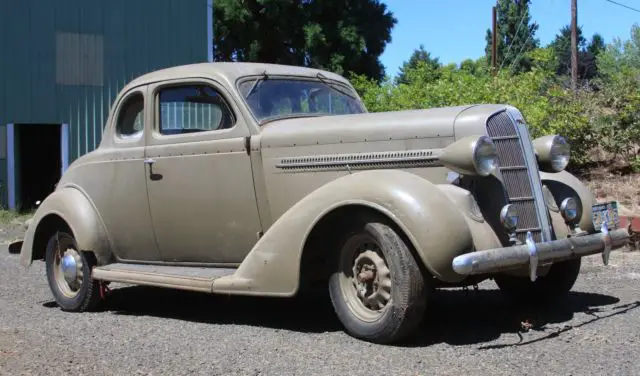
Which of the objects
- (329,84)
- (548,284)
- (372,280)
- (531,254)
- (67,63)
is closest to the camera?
(531,254)

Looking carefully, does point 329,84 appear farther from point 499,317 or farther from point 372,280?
point 499,317

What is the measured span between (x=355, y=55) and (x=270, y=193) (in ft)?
79.4

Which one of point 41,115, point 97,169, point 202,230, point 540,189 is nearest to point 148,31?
point 41,115

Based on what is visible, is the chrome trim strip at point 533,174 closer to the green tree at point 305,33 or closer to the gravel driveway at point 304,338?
the gravel driveway at point 304,338

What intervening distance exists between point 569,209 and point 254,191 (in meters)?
2.29

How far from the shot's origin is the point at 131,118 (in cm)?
671

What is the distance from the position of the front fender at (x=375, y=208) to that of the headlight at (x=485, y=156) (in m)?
0.29

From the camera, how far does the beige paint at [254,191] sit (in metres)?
4.69

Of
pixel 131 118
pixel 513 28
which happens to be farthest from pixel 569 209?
pixel 513 28

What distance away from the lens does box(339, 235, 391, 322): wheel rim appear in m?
4.80

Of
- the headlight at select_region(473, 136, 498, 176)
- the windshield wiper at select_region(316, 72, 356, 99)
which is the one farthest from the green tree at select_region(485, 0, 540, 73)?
the headlight at select_region(473, 136, 498, 176)

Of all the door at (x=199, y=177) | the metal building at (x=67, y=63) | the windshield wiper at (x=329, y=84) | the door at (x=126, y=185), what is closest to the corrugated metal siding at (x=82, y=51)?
the metal building at (x=67, y=63)

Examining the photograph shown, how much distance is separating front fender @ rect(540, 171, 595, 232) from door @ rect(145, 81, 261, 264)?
2.21 m

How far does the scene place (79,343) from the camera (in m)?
5.16
